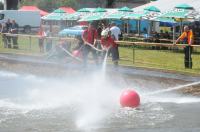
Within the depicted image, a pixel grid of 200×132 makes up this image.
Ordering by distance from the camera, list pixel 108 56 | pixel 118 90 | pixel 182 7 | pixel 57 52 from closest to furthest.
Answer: pixel 118 90 < pixel 108 56 < pixel 57 52 < pixel 182 7

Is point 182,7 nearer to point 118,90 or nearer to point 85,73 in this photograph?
point 85,73

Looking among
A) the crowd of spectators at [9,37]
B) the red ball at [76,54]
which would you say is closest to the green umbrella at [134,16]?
the crowd of spectators at [9,37]

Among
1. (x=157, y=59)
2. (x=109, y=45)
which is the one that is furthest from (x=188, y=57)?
(x=109, y=45)

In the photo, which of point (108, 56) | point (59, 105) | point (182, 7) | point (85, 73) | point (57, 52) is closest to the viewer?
point (59, 105)

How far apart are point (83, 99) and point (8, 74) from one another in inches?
374

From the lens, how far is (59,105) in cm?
1602

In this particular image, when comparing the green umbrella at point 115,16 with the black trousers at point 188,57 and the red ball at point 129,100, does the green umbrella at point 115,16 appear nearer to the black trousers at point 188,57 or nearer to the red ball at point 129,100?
the black trousers at point 188,57

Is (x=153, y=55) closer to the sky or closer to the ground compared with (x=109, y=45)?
closer to the ground

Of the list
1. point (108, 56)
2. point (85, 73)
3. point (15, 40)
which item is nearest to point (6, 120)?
point (85, 73)

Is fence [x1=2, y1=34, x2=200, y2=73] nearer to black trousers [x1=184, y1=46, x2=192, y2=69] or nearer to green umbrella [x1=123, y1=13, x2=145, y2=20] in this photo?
black trousers [x1=184, y1=46, x2=192, y2=69]

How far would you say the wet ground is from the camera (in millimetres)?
13180

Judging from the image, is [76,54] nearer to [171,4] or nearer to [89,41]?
[89,41]

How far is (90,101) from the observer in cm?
1653

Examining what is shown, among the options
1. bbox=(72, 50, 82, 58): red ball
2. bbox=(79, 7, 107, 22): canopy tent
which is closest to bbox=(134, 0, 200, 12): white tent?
bbox=(79, 7, 107, 22): canopy tent
